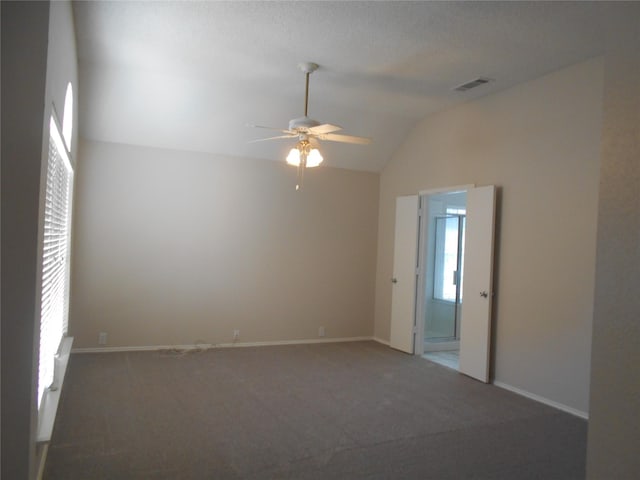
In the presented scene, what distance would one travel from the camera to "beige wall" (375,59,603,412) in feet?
13.6

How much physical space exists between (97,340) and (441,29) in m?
4.91

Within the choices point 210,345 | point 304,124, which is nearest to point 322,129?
point 304,124

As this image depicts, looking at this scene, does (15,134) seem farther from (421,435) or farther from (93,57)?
(421,435)

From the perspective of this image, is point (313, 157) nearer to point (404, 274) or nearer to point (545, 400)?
point (404, 274)

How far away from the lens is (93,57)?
4414mm

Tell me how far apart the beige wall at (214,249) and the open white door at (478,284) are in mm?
2048

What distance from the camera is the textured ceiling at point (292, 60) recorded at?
3.40 meters

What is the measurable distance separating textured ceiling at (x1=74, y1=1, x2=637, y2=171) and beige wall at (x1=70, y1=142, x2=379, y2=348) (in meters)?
0.41

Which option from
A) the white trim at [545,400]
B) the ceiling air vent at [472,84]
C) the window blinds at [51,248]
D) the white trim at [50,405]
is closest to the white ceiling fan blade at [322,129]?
the ceiling air vent at [472,84]

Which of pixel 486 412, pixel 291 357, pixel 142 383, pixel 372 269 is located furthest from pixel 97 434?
pixel 372 269

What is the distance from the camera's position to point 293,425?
12.1 ft

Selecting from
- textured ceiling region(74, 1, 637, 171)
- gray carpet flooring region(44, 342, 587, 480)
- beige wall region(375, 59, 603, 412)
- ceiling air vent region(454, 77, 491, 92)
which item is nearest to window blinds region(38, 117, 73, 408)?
gray carpet flooring region(44, 342, 587, 480)

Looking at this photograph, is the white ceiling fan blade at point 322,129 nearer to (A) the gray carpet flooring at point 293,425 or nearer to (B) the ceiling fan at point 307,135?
(B) the ceiling fan at point 307,135

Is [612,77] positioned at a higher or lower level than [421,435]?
higher
